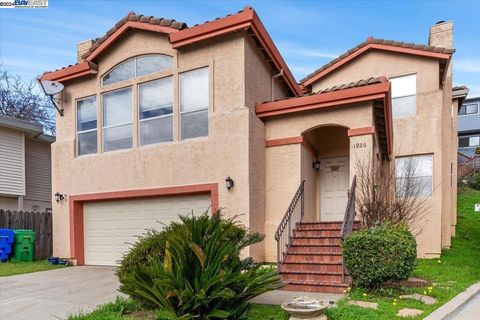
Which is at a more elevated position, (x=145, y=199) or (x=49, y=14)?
(x=49, y=14)

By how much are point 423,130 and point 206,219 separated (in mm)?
9168

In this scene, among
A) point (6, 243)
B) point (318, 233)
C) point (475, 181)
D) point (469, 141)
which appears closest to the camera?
point (318, 233)

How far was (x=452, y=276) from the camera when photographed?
26.5 feet

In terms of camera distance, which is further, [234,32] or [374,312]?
[234,32]

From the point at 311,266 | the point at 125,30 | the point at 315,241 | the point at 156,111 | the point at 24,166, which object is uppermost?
the point at 125,30

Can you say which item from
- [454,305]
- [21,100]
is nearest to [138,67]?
[454,305]

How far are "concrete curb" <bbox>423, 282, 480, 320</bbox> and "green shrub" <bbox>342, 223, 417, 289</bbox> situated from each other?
0.84m

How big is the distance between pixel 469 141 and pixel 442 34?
75.8ft

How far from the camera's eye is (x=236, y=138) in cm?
908

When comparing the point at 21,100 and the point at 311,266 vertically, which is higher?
the point at 21,100

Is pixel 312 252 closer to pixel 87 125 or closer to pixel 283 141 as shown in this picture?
pixel 283 141

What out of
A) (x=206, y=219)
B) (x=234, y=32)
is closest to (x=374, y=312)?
(x=206, y=219)

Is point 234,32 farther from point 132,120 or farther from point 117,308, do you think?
point 117,308

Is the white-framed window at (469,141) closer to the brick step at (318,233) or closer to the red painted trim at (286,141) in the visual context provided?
the red painted trim at (286,141)
